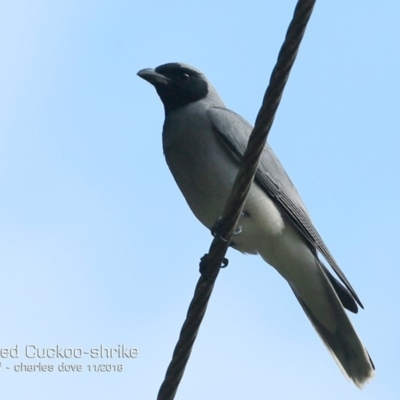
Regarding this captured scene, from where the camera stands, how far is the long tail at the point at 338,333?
7512 millimetres

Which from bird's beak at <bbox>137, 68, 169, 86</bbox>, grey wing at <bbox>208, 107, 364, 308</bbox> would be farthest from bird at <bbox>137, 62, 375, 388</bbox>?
bird's beak at <bbox>137, 68, 169, 86</bbox>

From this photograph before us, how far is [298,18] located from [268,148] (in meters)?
4.03

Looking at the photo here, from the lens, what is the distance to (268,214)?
7.29 metres

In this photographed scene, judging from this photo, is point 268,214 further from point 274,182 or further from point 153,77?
point 153,77

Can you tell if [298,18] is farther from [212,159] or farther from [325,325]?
[325,325]

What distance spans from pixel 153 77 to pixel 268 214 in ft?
6.55

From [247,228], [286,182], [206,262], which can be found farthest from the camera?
[286,182]

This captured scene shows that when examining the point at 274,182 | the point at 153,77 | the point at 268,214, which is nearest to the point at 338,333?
the point at 268,214

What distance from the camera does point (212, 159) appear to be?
736 centimetres

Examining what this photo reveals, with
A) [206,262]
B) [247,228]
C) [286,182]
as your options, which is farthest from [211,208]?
[206,262]

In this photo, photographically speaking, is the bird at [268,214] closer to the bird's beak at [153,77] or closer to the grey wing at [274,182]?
the grey wing at [274,182]

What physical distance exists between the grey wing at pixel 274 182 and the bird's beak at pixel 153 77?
82 centimetres

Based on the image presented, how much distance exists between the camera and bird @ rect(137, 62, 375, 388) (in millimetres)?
7309

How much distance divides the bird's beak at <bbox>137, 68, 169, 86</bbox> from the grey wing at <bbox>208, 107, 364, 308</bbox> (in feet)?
2.70
